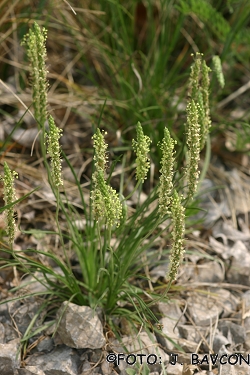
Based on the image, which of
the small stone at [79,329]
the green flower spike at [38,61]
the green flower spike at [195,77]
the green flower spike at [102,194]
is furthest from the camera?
the small stone at [79,329]

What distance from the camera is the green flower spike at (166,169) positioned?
1.70m

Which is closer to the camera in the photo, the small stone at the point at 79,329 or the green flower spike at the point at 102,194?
the green flower spike at the point at 102,194

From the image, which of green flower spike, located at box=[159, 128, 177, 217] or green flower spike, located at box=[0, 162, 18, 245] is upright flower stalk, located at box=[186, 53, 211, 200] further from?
green flower spike, located at box=[0, 162, 18, 245]

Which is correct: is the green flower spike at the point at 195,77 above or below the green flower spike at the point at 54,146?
above

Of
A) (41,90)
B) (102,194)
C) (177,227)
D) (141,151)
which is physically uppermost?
(41,90)

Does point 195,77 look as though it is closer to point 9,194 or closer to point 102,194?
point 102,194

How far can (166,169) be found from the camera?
173 centimetres

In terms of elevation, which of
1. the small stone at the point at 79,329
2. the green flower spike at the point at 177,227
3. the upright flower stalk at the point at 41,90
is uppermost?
the upright flower stalk at the point at 41,90

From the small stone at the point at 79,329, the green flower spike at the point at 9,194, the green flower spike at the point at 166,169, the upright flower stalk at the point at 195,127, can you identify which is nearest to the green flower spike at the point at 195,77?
the upright flower stalk at the point at 195,127

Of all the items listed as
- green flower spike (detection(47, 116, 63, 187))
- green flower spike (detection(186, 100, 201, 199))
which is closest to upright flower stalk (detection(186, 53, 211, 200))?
green flower spike (detection(186, 100, 201, 199))

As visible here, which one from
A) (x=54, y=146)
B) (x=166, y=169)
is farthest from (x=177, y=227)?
(x=54, y=146)

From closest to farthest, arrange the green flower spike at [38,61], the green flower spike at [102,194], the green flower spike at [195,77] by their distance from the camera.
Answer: the green flower spike at [102,194], the green flower spike at [38,61], the green flower spike at [195,77]

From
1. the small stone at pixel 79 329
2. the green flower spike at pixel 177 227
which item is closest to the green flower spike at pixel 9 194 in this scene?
the small stone at pixel 79 329

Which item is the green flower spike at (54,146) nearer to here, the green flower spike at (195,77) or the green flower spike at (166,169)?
the green flower spike at (166,169)
